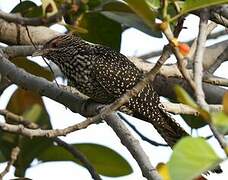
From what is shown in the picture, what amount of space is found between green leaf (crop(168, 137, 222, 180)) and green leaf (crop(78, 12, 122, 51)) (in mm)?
1947

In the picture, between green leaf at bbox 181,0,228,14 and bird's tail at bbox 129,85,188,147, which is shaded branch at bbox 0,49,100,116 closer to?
bird's tail at bbox 129,85,188,147

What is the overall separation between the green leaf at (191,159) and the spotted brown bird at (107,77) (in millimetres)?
2767

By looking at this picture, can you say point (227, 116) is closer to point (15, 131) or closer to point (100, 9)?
point (100, 9)

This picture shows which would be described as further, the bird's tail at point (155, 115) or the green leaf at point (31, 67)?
the bird's tail at point (155, 115)

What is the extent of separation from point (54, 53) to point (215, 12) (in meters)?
1.87

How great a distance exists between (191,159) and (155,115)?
A: 9.86 ft

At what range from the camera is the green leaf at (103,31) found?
3.37 m

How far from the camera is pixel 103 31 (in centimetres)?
344

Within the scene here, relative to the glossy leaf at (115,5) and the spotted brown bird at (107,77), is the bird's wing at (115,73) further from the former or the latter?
the glossy leaf at (115,5)

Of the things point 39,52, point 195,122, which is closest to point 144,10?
point 195,122

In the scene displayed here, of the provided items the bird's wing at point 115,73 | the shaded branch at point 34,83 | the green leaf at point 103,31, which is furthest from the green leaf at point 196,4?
the bird's wing at point 115,73

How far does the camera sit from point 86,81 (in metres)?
4.35

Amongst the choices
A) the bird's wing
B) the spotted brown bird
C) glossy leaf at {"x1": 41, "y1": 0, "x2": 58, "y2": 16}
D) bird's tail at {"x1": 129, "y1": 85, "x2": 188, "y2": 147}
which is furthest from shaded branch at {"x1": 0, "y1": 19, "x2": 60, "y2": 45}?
glossy leaf at {"x1": 41, "y1": 0, "x2": 58, "y2": 16}

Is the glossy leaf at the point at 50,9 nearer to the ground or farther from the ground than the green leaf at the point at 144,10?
nearer to the ground
